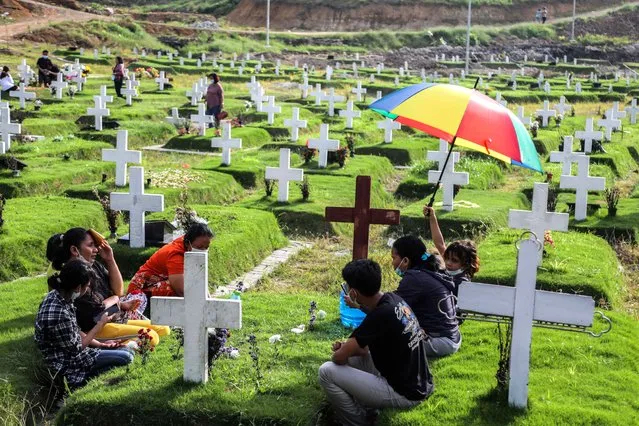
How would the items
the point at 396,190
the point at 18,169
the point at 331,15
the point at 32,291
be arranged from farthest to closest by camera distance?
1. the point at 331,15
2. the point at 396,190
3. the point at 18,169
4. the point at 32,291

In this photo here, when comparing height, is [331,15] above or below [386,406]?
above

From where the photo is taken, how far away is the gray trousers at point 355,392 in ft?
19.4

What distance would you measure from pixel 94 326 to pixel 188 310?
4.89ft

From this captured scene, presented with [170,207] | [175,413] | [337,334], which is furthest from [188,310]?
[170,207]

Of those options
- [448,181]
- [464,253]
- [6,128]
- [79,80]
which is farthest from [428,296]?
[79,80]

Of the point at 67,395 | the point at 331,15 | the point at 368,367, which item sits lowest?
the point at 67,395

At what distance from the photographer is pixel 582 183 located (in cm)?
1341

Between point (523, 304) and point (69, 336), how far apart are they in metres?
3.31

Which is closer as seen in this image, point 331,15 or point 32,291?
point 32,291

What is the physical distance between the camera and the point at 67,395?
6.93m

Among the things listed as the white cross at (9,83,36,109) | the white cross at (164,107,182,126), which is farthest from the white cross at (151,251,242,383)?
the white cross at (9,83,36,109)

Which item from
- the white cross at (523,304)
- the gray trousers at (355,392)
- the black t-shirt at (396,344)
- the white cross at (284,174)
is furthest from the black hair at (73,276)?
the white cross at (284,174)

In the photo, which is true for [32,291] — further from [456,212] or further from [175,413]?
[456,212]

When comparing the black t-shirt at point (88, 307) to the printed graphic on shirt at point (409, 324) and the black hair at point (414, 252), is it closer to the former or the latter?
the black hair at point (414, 252)
